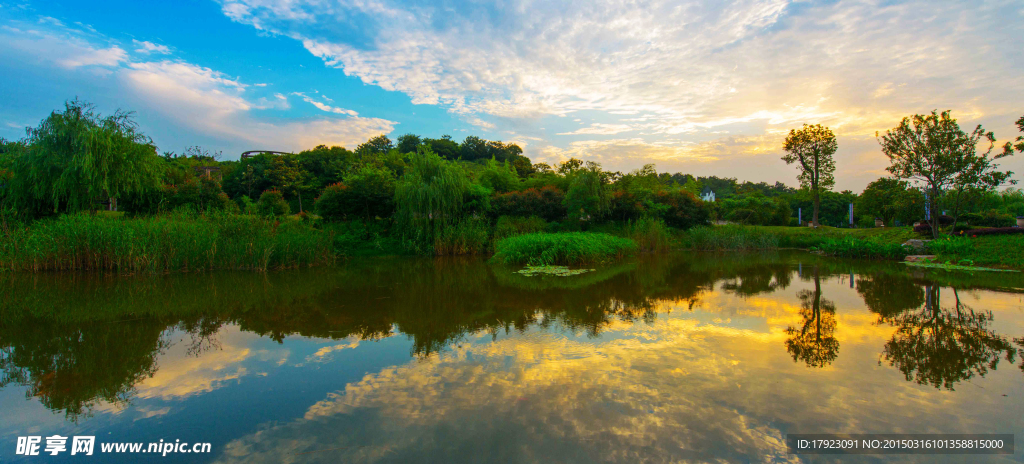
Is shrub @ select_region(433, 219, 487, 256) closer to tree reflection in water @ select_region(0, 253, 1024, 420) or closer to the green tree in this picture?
tree reflection in water @ select_region(0, 253, 1024, 420)

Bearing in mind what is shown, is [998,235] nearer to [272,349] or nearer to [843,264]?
[843,264]

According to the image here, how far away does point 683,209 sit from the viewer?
21.8 meters

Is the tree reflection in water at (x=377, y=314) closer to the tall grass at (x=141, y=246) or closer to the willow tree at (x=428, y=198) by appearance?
the tall grass at (x=141, y=246)

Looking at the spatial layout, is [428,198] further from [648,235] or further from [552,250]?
[648,235]

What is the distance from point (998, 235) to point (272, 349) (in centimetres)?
2011

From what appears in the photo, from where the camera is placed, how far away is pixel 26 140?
15766mm

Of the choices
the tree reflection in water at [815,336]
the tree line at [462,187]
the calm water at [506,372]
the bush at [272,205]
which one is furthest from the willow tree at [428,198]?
the tree reflection in water at [815,336]

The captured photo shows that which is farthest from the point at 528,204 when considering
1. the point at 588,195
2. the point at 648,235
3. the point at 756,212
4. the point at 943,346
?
the point at 756,212

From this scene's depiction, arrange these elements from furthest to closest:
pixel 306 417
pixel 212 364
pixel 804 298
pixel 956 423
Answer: pixel 804 298
pixel 212 364
pixel 306 417
pixel 956 423

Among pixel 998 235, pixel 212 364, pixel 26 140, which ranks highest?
pixel 26 140

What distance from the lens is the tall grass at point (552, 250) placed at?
40.9ft

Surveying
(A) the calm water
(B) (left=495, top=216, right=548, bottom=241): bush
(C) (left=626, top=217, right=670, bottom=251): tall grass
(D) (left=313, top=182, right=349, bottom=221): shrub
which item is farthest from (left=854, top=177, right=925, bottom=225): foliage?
(D) (left=313, top=182, right=349, bottom=221): shrub

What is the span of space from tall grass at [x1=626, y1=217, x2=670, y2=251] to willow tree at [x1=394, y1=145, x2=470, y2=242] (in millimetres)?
7734

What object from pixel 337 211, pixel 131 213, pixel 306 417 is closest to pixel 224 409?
pixel 306 417
